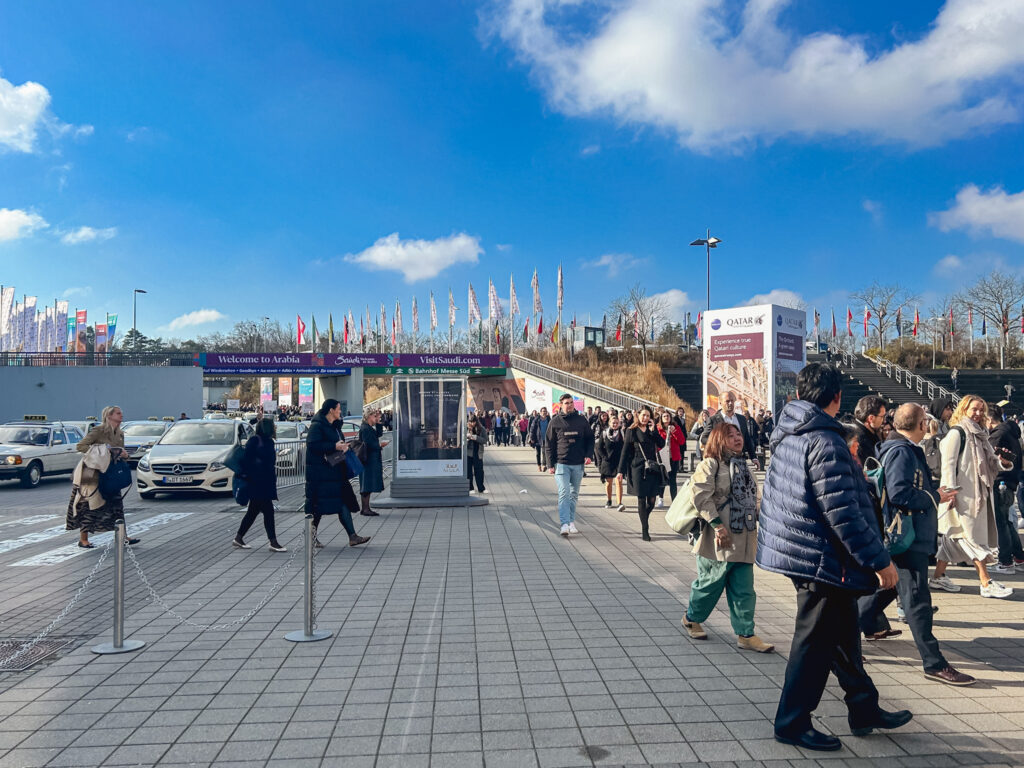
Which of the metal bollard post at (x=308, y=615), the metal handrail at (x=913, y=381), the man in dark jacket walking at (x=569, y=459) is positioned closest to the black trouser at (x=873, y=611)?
the metal bollard post at (x=308, y=615)

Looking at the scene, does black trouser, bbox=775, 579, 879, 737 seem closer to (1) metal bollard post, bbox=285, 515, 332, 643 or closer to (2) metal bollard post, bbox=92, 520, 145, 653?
(1) metal bollard post, bbox=285, 515, 332, 643

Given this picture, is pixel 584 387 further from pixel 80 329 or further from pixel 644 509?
pixel 80 329

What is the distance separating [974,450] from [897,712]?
3.79 meters

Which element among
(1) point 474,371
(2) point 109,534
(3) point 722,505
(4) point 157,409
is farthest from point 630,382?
(3) point 722,505

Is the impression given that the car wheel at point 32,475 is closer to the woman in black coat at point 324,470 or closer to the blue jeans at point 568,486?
the woman in black coat at point 324,470

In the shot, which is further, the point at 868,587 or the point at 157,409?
the point at 157,409

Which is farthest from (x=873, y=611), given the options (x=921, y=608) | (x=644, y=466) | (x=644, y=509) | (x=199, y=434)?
(x=199, y=434)

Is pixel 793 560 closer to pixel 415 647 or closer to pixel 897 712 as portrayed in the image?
pixel 897 712

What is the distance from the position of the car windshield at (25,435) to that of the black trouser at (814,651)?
2018 cm

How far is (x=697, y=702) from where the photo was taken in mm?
4445

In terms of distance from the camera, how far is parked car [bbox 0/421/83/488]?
1773cm

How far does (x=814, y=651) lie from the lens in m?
3.85

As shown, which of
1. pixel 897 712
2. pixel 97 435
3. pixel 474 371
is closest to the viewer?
pixel 897 712

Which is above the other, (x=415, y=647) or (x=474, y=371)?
(x=474, y=371)
